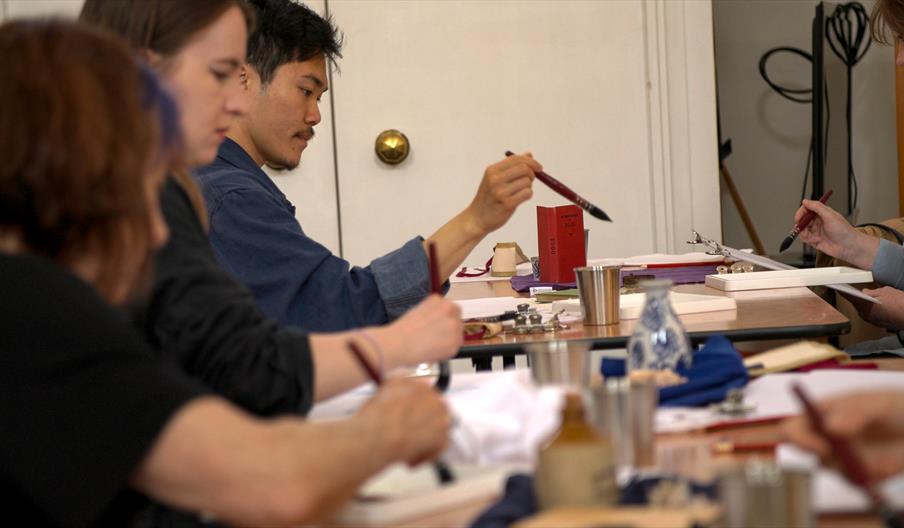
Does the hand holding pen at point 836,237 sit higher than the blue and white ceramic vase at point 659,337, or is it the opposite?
the hand holding pen at point 836,237

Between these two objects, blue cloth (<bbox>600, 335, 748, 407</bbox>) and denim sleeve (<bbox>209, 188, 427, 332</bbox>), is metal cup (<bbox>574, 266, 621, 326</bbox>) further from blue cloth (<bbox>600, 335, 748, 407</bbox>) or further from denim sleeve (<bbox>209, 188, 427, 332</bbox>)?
blue cloth (<bbox>600, 335, 748, 407</bbox>)

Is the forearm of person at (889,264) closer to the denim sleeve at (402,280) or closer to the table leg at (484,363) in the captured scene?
the table leg at (484,363)

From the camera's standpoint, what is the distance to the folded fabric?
123 centimetres

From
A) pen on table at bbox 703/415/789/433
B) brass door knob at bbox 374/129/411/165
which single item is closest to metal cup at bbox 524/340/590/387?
pen on table at bbox 703/415/789/433

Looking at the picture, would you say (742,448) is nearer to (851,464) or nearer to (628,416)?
(628,416)

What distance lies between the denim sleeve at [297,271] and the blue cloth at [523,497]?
Answer: 1.43m

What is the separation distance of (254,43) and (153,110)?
169cm

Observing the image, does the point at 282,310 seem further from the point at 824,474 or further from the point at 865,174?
the point at 865,174

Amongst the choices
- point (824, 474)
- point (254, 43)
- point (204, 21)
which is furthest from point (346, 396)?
point (254, 43)

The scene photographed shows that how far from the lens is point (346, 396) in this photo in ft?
5.71

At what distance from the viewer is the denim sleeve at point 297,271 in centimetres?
247

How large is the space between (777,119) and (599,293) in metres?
3.08

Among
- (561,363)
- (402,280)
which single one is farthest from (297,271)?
(561,363)

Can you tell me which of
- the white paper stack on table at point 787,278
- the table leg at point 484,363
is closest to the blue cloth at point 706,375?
the table leg at point 484,363
